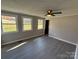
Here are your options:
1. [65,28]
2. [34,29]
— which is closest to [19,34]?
[34,29]

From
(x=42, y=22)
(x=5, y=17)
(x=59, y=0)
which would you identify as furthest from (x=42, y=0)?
(x=42, y=22)

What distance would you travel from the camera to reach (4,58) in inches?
144

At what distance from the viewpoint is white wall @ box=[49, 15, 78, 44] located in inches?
243

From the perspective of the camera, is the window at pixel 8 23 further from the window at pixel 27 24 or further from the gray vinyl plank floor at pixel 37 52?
the gray vinyl plank floor at pixel 37 52

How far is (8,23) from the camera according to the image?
19.8 ft

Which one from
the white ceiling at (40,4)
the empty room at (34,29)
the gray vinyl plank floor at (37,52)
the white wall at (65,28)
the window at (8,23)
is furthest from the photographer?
the white wall at (65,28)

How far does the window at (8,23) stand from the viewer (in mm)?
5703

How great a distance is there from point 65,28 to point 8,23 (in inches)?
175

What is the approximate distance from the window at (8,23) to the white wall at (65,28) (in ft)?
13.1

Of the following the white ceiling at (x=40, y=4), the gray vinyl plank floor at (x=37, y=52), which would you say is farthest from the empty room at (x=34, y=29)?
the white ceiling at (x=40, y=4)

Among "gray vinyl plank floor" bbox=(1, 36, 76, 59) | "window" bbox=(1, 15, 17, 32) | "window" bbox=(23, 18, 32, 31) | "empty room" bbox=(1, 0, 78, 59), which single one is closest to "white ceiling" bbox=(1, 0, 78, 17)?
"empty room" bbox=(1, 0, 78, 59)

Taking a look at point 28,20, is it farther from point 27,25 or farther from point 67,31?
point 67,31

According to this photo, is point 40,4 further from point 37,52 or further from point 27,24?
point 27,24

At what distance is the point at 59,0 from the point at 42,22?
25.0 ft
